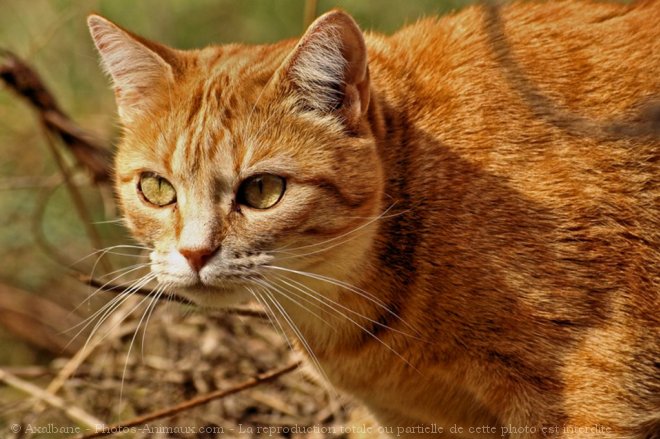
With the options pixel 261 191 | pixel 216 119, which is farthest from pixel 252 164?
pixel 216 119

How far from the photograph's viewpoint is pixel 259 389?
3.99 m

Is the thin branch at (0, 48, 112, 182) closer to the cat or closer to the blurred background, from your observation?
the blurred background

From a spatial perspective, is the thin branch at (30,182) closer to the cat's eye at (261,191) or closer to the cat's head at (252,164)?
the cat's head at (252,164)

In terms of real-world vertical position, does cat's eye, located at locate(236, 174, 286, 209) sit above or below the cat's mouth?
above

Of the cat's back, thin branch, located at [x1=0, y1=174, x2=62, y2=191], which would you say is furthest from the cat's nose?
thin branch, located at [x1=0, y1=174, x2=62, y2=191]

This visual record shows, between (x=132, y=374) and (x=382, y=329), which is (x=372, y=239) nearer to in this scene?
(x=382, y=329)

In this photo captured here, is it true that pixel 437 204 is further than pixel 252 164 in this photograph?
Yes

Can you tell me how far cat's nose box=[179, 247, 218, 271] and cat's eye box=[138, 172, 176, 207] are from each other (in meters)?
0.29

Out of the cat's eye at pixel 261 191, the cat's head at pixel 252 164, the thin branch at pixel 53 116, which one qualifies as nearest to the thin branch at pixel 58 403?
the thin branch at pixel 53 116

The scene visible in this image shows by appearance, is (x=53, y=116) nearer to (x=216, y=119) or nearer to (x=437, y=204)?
(x=216, y=119)

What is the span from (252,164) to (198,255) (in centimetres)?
32

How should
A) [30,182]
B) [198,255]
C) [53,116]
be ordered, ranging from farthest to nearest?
[30,182] → [53,116] → [198,255]

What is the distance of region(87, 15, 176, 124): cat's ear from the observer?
281 centimetres

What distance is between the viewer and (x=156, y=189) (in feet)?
9.06
